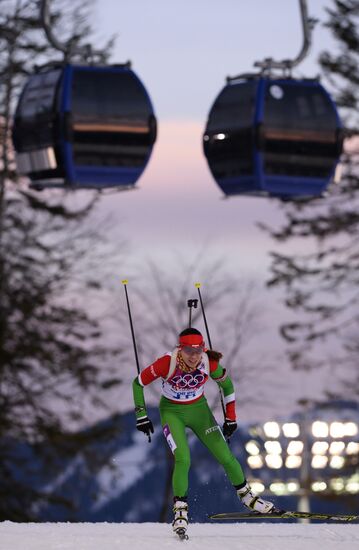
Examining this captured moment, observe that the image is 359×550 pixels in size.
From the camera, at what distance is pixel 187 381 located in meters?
11.7

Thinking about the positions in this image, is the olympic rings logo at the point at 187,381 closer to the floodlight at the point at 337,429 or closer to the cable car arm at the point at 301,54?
the cable car arm at the point at 301,54

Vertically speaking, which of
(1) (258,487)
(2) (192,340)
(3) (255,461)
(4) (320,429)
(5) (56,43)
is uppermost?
(5) (56,43)

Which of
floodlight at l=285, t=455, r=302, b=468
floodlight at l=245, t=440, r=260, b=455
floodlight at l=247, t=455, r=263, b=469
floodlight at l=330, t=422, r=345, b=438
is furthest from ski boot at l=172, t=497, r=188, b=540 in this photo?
floodlight at l=247, t=455, r=263, b=469

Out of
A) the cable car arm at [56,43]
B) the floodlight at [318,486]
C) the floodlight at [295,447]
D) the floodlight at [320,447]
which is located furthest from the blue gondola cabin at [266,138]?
the floodlight at [318,486]

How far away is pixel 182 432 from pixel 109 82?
4.41m

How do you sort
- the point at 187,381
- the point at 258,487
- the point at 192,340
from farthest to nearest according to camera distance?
the point at 258,487 < the point at 187,381 < the point at 192,340

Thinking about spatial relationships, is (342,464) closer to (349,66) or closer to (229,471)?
(349,66)

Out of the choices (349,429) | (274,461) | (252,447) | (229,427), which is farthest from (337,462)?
(229,427)

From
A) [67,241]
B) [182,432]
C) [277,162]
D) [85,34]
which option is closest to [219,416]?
[182,432]

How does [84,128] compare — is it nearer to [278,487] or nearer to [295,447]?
[295,447]

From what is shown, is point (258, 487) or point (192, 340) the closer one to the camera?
point (192, 340)
